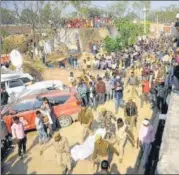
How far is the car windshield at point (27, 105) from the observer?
13.1 m

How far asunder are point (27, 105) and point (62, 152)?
4.49 meters

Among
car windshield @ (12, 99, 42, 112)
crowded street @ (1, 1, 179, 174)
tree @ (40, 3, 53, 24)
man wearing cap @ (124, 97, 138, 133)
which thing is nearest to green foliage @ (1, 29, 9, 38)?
tree @ (40, 3, 53, 24)

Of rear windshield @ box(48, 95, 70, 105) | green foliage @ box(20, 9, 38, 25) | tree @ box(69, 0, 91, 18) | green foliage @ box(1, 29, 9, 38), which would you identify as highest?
tree @ box(69, 0, 91, 18)

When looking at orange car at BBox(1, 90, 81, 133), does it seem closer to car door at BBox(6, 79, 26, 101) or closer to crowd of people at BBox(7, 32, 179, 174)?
crowd of people at BBox(7, 32, 179, 174)

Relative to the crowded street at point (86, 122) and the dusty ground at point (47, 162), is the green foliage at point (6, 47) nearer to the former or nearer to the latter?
the crowded street at point (86, 122)

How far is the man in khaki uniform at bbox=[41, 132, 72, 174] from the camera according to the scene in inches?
357

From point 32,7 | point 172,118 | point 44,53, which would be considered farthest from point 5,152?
point 32,7

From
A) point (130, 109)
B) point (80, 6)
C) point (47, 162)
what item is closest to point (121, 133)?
point (130, 109)

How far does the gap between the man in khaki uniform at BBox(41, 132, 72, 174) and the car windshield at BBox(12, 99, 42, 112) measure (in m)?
3.73

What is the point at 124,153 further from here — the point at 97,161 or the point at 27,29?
the point at 27,29

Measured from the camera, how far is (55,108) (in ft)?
43.5

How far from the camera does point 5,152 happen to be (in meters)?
11.6

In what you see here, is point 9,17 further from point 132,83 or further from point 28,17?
point 132,83

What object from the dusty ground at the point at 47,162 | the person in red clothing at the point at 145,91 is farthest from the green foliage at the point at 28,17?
the dusty ground at the point at 47,162
